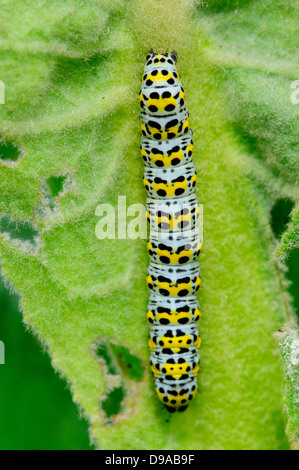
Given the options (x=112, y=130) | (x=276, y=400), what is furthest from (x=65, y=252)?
(x=276, y=400)

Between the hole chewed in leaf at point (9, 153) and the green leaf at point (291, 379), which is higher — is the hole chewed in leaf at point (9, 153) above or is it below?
above

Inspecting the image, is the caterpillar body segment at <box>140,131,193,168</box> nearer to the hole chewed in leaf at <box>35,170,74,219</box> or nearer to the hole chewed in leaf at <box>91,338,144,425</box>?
the hole chewed in leaf at <box>35,170,74,219</box>

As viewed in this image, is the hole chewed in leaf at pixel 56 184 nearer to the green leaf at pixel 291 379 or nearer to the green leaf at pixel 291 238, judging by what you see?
the green leaf at pixel 291 238

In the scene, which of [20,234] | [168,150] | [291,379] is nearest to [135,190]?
[168,150]

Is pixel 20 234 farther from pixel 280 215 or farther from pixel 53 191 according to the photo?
pixel 280 215

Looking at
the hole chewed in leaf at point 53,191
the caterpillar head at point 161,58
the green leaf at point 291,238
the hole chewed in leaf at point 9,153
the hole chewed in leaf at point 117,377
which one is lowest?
the hole chewed in leaf at point 117,377

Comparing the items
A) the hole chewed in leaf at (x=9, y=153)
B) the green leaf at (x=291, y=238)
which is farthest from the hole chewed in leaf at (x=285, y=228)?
the hole chewed in leaf at (x=9, y=153)

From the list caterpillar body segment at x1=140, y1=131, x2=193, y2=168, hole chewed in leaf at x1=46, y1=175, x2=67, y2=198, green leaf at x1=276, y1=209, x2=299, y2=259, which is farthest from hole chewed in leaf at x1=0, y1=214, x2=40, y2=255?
green leaf at x1=276, y1=209, x2=299, y2=259
